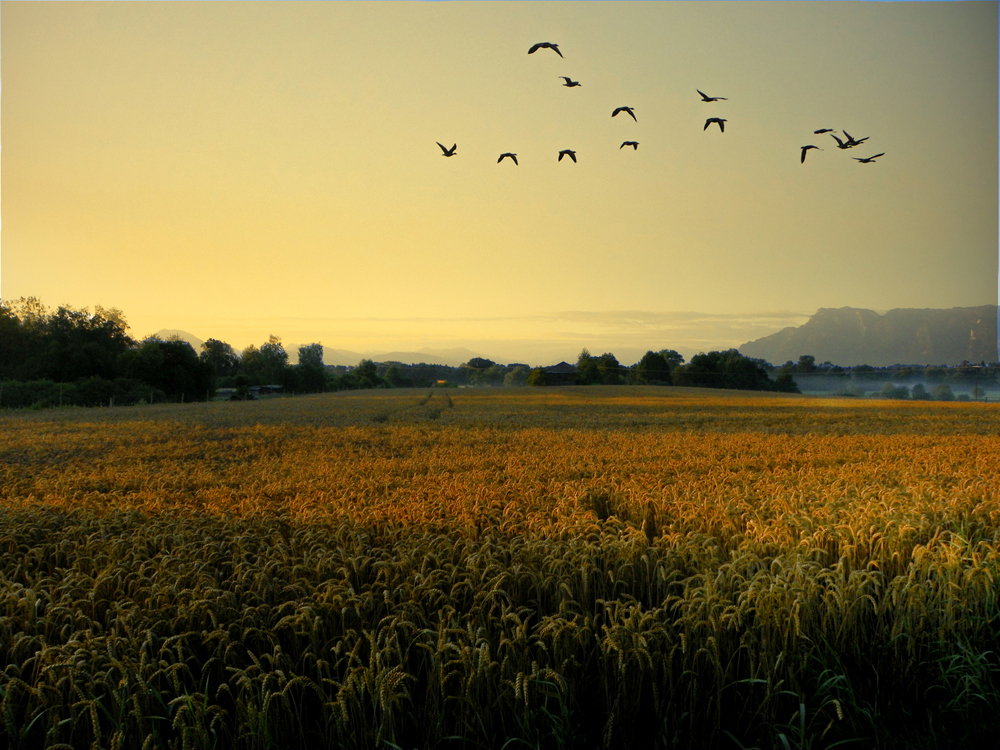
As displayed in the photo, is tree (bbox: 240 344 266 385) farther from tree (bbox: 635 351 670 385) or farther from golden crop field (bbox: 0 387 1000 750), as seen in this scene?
golden crop field (bbox: 0 387 1000 750)

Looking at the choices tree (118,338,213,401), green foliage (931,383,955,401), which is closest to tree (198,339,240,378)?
tree (118,338,213,401)

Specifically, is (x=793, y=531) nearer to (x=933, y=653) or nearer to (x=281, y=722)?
(x=933, y=653)

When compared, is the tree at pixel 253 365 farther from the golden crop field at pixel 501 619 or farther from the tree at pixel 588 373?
the golden crop field at pixel 501 619

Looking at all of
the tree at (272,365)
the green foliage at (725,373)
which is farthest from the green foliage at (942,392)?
the tree at (272,365)

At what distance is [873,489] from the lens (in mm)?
8477

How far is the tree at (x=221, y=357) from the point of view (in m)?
156

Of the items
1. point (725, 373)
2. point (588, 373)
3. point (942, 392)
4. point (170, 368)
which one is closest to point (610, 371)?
point (588, 373)

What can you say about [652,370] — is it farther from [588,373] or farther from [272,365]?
[272,365]

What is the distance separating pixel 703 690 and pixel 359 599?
2487 mm

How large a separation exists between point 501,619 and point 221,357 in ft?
574

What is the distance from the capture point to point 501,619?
13.3ft

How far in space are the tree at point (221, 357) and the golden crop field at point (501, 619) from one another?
16310 centimetres

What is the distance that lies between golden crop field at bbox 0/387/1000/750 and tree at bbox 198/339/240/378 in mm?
163099

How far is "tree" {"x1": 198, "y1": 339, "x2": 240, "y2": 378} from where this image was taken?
156 m
